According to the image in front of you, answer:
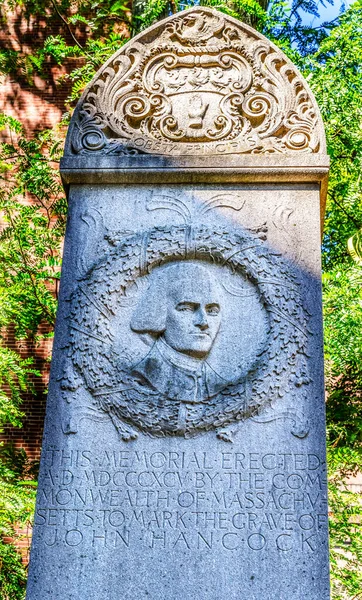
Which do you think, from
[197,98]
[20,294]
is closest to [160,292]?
[197,98]

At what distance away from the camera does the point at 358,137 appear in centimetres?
1063

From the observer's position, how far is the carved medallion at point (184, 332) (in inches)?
192

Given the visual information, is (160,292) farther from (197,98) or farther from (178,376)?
(197,98)

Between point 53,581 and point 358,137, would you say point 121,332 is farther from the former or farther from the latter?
point 358,137

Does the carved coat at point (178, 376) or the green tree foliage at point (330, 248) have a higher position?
the green tree foliage at point (330, 248)

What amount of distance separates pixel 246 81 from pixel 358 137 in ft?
17.1

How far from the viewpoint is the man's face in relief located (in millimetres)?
4992

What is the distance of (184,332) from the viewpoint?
198 inches

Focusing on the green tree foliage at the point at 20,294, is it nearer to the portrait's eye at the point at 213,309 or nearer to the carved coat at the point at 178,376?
the carved coat at the point at 178,376

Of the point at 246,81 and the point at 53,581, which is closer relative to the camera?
the point at 53,581

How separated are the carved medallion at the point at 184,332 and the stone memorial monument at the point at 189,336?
0.04 ft

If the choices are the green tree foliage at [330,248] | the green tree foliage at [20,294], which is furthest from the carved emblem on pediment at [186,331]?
the green tree foliage at [20,294]

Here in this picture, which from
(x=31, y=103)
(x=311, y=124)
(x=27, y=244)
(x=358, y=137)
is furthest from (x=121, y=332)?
(x=31, y=103)

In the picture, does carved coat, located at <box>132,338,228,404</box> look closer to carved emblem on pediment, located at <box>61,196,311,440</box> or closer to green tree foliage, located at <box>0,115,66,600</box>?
carved emblem on pediment, located at <box>61,196,311,440</box>
